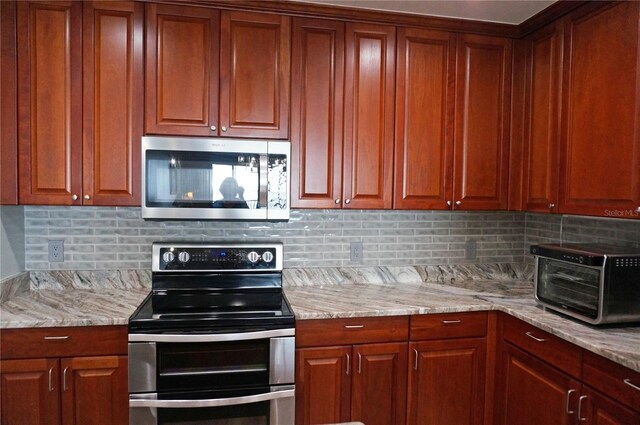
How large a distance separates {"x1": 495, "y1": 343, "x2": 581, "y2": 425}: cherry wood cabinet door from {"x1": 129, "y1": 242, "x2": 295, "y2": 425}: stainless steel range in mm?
1122

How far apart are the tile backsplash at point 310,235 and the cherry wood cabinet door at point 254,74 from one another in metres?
0.62

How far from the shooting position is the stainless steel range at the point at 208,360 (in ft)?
5.54

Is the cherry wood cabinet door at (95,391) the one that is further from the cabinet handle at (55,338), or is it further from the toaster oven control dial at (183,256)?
the toaster oven control dial at (183,256)

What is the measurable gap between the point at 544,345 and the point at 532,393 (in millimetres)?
265

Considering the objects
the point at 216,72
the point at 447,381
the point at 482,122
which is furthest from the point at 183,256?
the point at 482,122

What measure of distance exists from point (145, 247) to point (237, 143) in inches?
34.0

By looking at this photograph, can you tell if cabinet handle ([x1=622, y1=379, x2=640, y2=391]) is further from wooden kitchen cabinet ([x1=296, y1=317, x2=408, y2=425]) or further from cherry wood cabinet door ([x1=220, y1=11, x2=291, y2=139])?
cherry wood cabinet door ([x1=220, y1=11, x2=291, y2=139])

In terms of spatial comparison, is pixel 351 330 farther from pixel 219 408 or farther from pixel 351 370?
pixel 219 408

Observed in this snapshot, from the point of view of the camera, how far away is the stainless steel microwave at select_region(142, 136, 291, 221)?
191 cm

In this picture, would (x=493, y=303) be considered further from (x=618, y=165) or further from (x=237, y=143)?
(x=237, y=143)

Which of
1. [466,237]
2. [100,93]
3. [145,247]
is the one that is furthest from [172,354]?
[466,237]

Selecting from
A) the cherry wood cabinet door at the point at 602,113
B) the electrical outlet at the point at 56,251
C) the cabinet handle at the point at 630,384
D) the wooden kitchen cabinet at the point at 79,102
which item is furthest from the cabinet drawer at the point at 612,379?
the electrical outlet at the point at 56,251

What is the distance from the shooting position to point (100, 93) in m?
1.94

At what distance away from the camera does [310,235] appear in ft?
8.03
